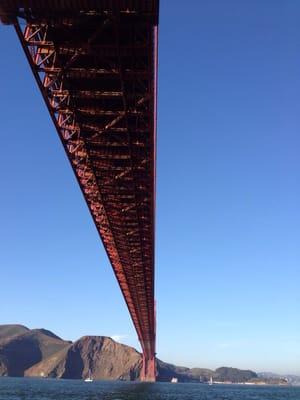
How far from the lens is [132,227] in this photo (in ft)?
109

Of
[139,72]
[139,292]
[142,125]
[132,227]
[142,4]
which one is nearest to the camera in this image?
[142,4]

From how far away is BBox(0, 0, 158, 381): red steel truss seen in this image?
12.7 meters

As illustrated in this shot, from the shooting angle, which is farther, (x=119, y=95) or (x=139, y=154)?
(x=139, y=154)

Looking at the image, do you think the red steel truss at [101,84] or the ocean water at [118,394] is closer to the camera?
the red steel truss at [101,84]

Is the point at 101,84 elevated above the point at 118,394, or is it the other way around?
the point at 101,84

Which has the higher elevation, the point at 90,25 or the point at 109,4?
the point at 90,25

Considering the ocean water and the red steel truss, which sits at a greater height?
the red steel truss

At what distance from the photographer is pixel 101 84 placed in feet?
55.5

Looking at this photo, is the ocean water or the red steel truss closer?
the red steel truss

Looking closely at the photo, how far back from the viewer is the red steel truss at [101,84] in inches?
499

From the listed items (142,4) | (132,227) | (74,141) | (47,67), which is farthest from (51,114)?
(132,227)

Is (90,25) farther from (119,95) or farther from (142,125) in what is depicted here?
(142,125)

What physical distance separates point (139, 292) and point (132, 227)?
79.7 ft

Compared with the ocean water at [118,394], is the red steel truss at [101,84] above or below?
above
